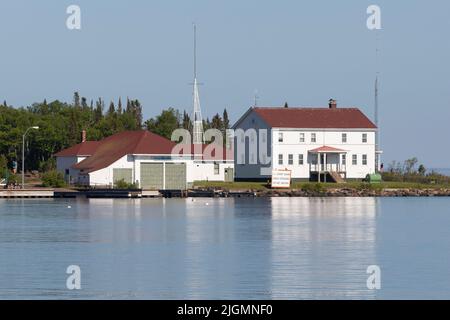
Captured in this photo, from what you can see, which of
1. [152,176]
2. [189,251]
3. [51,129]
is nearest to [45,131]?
[51,129]

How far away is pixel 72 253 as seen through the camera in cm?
5288

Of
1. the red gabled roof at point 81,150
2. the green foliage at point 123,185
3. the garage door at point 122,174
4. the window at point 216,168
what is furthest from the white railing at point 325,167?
the red gabled roof at point 81,150

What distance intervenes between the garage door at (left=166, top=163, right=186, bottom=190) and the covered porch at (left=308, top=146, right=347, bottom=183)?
500 inches

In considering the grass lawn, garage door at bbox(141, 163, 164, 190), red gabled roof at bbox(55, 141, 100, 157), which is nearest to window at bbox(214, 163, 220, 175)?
the grass lawn

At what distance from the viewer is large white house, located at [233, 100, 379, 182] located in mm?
117125

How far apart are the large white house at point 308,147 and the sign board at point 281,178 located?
8.74 feet

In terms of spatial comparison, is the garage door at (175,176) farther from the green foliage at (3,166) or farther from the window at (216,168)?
the green foliage at (3,166)

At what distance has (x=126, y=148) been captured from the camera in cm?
11594

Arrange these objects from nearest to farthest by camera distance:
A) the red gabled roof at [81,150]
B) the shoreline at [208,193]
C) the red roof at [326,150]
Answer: the shoreline at [208,193] < the red roof at [326,150] < the red gabled roof at [81,150]

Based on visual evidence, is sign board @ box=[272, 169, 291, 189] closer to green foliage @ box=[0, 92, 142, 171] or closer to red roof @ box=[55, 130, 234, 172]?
red roof @ box=[55, 130, 234, 172]

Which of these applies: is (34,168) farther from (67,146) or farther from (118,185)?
(118,185)

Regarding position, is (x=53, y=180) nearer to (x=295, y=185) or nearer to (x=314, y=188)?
(x=295, y=185)

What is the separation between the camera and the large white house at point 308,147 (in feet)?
384
